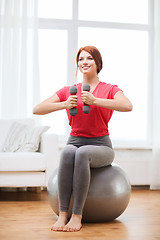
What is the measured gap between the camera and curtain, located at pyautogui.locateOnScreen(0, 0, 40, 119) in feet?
14.5

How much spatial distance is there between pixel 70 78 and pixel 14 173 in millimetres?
1680

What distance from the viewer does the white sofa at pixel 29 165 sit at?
3428mm

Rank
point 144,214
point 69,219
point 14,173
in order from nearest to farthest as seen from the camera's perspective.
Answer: point 69,219 < point 144,214 < point 14,173

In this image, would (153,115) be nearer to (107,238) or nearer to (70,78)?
(70,78)

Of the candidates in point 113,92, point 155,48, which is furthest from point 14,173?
point 155,48

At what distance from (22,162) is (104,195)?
1252 mm

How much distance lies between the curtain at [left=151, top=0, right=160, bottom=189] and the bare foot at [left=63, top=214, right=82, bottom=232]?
244cm

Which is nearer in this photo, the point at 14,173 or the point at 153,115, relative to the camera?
the point at 14,173

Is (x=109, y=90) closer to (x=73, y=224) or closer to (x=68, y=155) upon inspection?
(x=68, y=155)

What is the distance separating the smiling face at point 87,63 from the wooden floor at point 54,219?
105 cm

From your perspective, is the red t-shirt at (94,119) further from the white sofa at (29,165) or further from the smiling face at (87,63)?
the white sofa at (29,165)

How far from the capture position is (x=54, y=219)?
8.75 feet

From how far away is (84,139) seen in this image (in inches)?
99.9

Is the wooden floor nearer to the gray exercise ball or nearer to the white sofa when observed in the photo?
the gray exercise ball
